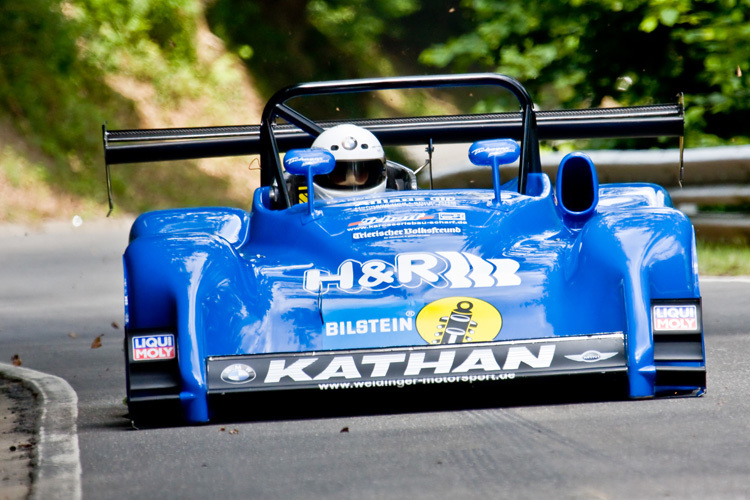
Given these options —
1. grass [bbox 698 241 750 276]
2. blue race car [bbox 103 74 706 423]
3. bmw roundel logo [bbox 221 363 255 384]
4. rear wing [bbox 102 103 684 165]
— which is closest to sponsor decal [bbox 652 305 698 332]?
blue race car [bbox 103 74 706 423]

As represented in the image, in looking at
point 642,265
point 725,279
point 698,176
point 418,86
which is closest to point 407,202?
point 418,86

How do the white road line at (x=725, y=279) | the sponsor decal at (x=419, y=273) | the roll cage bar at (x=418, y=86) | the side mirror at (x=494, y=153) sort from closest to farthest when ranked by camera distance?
the sponsor decal at (x=419, y=273) < the side mirror at (x=494, y=153) < the roll cage bar at (x=418, y=86) < the white road line at (x=725, y=279)

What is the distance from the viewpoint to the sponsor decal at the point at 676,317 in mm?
5055

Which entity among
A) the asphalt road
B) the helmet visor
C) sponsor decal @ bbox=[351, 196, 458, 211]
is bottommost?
the asphalt road

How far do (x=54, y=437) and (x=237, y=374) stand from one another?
2.99 ft

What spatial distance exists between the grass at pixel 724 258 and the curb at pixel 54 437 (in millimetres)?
Result: 6078

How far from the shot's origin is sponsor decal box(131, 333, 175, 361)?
5.05 m

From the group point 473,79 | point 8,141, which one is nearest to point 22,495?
point 473,79

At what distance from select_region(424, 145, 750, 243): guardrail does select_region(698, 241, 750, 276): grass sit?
0.09m

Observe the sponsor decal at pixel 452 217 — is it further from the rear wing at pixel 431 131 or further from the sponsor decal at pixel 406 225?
the rear wing at pixel 431 131

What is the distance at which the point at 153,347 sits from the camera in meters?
5.07

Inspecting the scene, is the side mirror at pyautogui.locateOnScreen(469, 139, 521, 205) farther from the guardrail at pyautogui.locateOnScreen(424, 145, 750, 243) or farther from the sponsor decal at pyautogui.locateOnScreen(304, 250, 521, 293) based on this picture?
the guardrail at pyautogui.locateOnScreen(424, 145, 750, 243)

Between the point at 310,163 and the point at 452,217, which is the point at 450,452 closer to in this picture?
the point at 452,217

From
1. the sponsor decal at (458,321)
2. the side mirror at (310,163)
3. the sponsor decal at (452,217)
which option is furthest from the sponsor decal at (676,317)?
the side mirror at (310,163)
